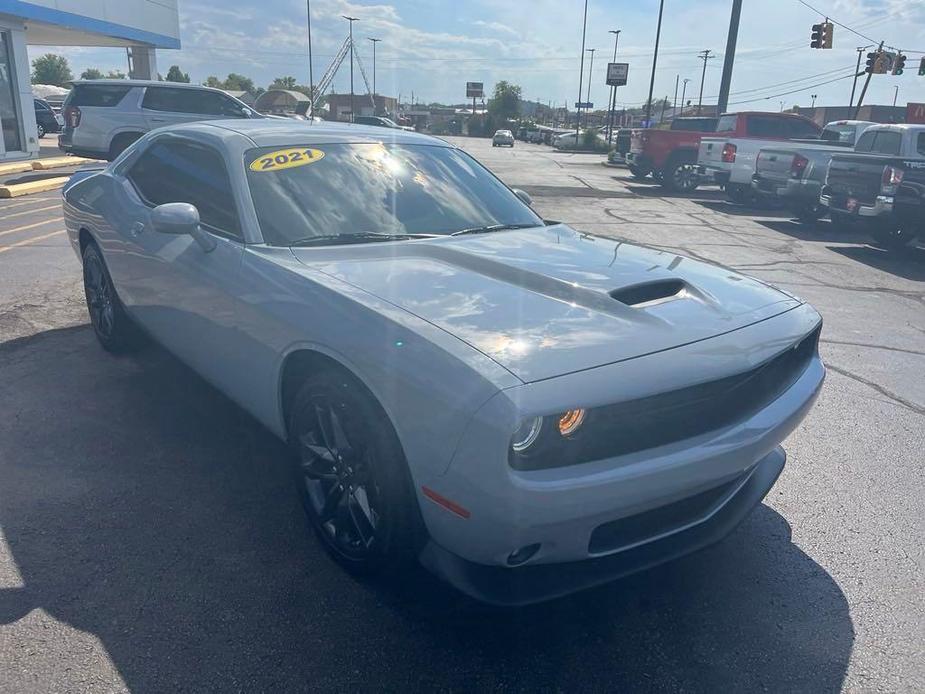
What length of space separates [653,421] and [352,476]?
1091mm

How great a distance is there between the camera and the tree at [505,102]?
295 ft

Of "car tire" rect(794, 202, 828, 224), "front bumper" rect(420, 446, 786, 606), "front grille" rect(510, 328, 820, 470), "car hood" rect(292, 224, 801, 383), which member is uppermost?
"car hood" rect(292, 224, 801, 383)

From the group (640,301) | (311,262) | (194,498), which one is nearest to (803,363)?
(640,301)

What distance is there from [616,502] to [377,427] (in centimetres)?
81

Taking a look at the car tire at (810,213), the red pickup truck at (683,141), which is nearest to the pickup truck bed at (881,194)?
the car tire at (810,213)

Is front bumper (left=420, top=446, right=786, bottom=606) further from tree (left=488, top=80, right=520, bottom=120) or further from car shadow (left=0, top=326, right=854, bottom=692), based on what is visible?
tree (left=488, top=80, right=520, bottom=120)

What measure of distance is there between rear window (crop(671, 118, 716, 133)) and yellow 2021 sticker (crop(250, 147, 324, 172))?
63.2 ft

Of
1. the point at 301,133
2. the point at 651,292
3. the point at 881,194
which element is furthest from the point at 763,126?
the point at 651,292

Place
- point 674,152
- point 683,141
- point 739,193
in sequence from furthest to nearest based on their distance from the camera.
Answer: point 674,152 < point 683,141 < point 739,193

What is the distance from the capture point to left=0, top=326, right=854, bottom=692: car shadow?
2.40 m

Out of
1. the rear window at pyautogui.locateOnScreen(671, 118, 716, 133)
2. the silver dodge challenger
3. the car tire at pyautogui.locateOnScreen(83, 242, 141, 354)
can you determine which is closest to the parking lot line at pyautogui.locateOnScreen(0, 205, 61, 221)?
the car tire at pyautogui.locateOnScreen(83, 242, 141, 354)

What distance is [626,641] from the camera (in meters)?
2.57

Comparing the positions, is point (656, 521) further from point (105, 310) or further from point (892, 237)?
point (892, 237)

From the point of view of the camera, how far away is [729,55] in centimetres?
2634
